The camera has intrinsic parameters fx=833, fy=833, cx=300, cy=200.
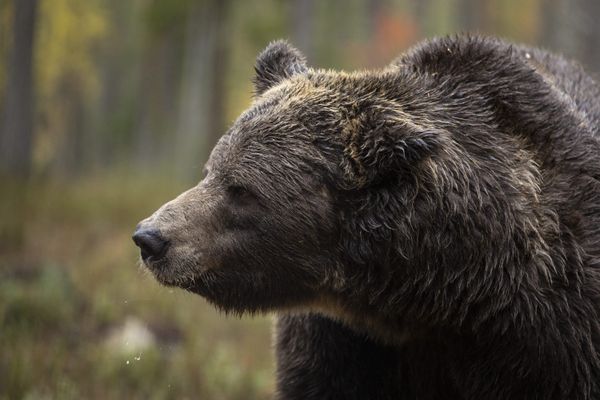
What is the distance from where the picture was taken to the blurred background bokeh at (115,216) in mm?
5973

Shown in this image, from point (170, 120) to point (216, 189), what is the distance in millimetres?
27426

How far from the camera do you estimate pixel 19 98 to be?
41.0ft

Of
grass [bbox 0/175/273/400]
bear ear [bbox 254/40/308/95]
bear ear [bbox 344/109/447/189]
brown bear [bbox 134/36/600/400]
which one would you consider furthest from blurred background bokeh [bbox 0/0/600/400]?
bear ear [bbox 344/109/447/189]

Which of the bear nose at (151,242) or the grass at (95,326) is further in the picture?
the grass at (95,326)

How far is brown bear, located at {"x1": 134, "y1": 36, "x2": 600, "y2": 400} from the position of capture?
3.39 metres

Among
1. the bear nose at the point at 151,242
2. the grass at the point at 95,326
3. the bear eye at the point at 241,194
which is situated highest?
the bear eye at the point at 241,194

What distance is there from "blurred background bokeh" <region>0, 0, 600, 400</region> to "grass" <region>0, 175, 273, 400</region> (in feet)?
0.06

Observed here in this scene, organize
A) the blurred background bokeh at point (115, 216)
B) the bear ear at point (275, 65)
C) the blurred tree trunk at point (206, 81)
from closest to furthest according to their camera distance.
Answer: the bear ear at point (275, 65)
the blurred background bokeh at point (115, 216)
the blurred tree trunk at point (206, 81)

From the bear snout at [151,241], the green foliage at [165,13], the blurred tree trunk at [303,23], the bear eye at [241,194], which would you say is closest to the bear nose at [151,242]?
the bear snout at [151,241]

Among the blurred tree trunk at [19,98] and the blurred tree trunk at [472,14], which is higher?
the blurred tree trunk at [472,14]

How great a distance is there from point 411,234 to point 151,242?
1052 millimetres

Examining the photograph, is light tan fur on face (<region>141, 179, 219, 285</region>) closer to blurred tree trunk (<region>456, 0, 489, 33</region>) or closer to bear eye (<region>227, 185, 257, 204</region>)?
bear eye (<region>227, 185, 257, 204</region>)

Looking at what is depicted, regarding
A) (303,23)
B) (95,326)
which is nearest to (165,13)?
(303,23)

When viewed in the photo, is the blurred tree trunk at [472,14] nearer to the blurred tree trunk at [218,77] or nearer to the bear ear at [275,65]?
the blurred tree trunk at [218,77]
